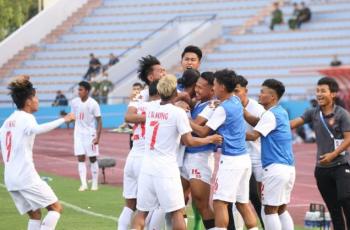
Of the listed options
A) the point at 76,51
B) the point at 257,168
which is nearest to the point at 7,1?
the point at 76,51

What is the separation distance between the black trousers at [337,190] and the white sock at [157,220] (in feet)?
7.14

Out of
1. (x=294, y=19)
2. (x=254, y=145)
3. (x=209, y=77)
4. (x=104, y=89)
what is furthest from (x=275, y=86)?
(x=104, y=89)

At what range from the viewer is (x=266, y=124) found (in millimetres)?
12266

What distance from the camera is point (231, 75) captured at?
11703mm

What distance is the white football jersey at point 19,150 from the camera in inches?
469

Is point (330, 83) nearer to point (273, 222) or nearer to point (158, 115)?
point (273, 222)

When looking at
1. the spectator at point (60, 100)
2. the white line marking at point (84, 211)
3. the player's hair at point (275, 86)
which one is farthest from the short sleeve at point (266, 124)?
the spectator at point (60, 100)

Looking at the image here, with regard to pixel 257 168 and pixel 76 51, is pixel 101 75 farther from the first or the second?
pixel 257 168

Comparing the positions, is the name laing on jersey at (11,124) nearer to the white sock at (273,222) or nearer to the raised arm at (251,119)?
the raised arm at (251,119)

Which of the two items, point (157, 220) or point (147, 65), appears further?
point (147, 65)

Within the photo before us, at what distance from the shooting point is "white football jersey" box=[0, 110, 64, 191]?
11.9 m

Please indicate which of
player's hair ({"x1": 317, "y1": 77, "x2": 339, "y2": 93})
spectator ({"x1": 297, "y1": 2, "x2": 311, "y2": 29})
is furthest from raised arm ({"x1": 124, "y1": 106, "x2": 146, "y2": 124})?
spectator ({"x1": 297, "y1": 2, "x2": 311, "y2": 29})

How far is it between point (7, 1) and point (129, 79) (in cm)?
972

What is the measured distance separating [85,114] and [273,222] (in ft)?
30.7
